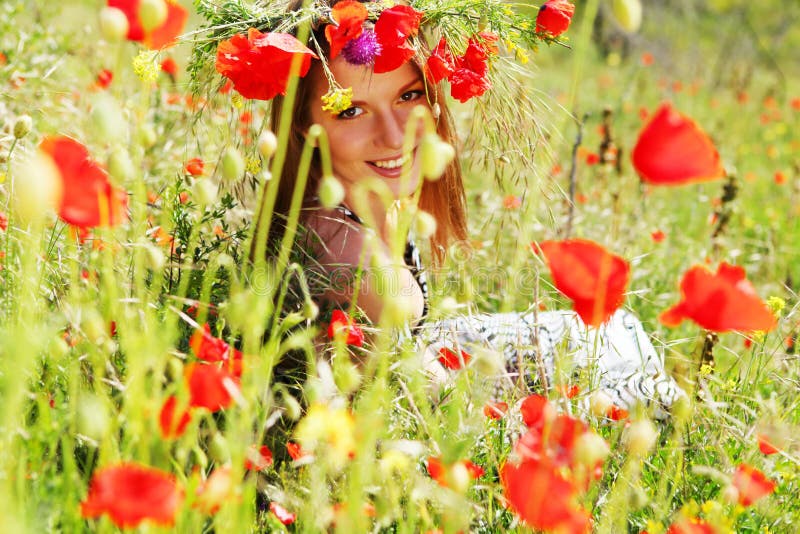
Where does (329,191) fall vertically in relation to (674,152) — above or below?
below

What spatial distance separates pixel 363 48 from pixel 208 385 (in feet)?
3.23

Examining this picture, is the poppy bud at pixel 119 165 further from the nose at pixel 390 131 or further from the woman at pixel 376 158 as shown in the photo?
the nose at pixel 390 131

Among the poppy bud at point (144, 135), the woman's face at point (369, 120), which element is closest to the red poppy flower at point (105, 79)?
the woman's face at point (369, 120)

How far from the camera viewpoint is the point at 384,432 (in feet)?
4.52

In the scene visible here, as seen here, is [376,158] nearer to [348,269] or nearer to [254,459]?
[348,269]

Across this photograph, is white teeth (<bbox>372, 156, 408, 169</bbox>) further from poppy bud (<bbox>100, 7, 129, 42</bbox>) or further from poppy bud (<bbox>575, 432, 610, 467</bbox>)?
poppy bud (<bbox>575, 432, 610, 467</bbox>)

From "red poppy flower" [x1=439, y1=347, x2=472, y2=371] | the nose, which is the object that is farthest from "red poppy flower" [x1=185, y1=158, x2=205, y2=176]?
"red poppy flower" [x1=439, y1=347, x2=472, y2=371]

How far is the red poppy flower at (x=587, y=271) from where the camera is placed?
39.9 inches

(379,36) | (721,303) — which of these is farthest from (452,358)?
(721,303)

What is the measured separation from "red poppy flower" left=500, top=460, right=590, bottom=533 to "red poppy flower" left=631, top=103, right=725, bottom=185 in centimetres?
36

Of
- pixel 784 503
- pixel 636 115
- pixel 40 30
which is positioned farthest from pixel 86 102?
pixel 636 115

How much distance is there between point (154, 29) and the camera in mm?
1116

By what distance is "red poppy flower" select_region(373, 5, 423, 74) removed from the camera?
1.60 metres

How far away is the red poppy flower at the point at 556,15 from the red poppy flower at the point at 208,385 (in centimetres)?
105
